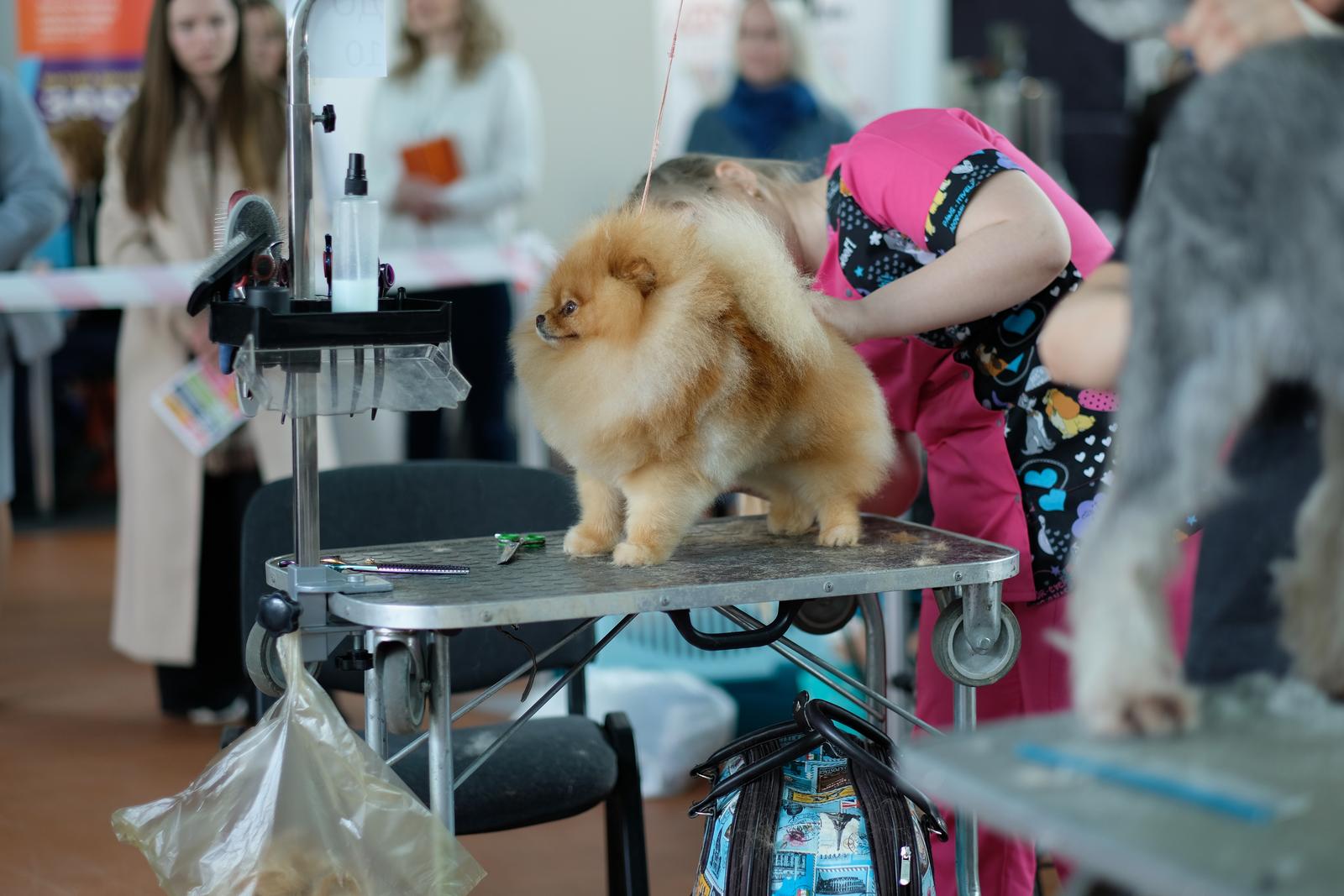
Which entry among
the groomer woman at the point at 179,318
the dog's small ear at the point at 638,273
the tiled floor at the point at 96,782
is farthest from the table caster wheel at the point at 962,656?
the groomer woman at the point at 179,318

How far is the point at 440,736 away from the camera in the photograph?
1.39m

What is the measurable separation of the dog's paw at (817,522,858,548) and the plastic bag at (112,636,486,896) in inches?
21.9

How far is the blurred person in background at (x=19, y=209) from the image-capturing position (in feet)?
10.4

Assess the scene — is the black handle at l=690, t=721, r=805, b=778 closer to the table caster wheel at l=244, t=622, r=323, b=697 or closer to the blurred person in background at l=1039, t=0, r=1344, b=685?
the table caster wheel at l=244, t=622, r=323, b=697

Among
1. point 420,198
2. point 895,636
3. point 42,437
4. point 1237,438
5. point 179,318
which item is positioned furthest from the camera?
point 42,437

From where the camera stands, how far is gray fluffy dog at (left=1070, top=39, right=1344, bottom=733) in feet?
2.82

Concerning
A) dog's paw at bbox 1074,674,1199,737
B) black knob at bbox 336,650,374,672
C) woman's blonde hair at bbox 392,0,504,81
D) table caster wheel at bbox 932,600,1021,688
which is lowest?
table caster wheel at bbox 932,600,1021,688

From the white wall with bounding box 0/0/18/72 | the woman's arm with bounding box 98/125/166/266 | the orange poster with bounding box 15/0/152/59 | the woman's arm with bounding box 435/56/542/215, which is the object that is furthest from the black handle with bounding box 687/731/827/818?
the white wall with bounding box 0/0/18/72

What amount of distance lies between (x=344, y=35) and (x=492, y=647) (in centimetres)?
90

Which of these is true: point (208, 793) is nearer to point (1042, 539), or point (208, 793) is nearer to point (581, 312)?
point (581, 312)

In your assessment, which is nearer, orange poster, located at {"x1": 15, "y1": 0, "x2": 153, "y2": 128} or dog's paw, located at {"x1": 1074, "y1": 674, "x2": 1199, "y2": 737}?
dog's paw, located at {"x1": 1074, "y1": 674, "x2": 1199, "y2": 737}

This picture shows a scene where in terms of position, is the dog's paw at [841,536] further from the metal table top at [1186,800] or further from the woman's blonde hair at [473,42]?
the woman's blonde hair at [473,42]

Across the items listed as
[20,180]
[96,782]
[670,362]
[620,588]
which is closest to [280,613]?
[620,588]

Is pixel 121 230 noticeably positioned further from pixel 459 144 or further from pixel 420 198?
pixel 459 144
